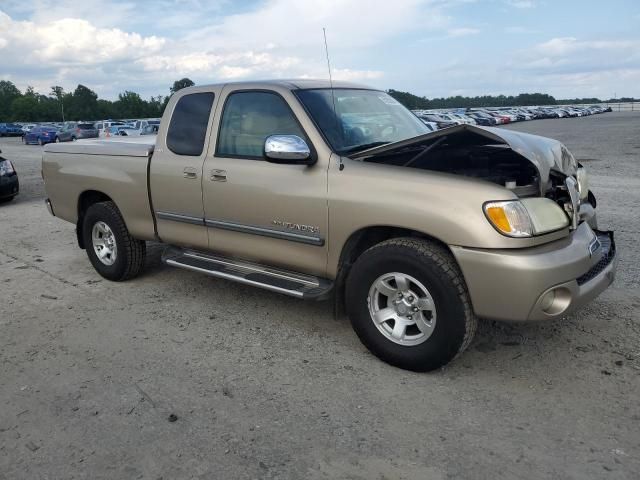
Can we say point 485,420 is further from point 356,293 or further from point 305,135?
point 305,135

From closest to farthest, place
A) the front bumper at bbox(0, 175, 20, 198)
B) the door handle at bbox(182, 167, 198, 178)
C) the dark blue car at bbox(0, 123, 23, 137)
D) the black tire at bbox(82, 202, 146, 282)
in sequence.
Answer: the door handle at bbox(182, 167, 198, 178), the black tire at bbox(82, 202, 146, 282), the front bumper at bbox(0, 175, 20, 198), the dark blue car at bbox(0, 123, 23, 137)

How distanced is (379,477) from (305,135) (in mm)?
2362

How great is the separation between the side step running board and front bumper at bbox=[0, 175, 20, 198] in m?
7.49

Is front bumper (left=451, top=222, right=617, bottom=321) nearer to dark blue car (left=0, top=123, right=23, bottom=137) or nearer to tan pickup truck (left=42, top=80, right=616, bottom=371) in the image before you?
tan pickup truck (left=42, top=80, right=616, bottom=371)

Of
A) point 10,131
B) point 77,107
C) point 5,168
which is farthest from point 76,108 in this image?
point 5,168

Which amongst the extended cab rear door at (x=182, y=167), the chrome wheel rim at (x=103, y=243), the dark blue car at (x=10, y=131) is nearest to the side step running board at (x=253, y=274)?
the extended cab rear door at (x=182, y=167)

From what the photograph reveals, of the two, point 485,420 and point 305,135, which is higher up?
point 305,135

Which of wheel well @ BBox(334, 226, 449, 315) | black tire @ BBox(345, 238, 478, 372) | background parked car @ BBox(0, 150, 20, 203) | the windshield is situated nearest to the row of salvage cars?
background parked car @ BBox(0, 150, 20, 203)

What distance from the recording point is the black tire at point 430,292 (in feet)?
11.0

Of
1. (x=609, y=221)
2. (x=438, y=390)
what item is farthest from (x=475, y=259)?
(x=609, y=221)

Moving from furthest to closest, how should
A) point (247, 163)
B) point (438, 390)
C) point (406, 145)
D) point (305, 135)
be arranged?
point (247, 163), point (305, 135), point (406, 145), point (438, 390)

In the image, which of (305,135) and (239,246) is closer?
(305,135)

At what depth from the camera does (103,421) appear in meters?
3.17

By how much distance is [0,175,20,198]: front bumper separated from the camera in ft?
35.8
